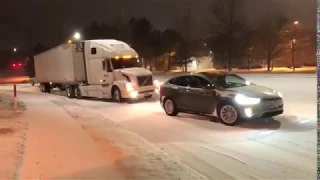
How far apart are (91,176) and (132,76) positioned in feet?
47.1

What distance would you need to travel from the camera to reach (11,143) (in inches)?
353

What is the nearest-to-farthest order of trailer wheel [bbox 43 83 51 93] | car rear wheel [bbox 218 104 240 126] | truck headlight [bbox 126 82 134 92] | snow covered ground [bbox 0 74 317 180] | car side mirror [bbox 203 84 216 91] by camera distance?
snow covered ground [bbox 0 74 317 180] < car rear wheel [bbox 218 104 240 126] < car side mirror [bbox 203 84 216 91] < truck headlight [bbox 126 82 134 92] < trailer wheel [bbox 43 83 51 93]

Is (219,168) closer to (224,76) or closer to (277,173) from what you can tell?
(277,173)

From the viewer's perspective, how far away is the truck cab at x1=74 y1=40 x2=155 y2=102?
2061 centimetres

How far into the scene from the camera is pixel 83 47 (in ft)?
78.8

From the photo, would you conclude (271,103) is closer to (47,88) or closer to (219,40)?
(47,88)

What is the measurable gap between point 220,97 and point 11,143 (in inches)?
246

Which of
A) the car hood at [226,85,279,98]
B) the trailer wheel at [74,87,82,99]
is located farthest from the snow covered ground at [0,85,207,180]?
the trailer wheel at [74,87,82,99]

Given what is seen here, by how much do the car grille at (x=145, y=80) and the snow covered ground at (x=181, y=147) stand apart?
6856 millimetres

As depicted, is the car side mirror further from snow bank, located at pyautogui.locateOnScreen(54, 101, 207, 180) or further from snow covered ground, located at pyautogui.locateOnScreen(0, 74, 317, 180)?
snow bank, located at pyautogui.locateOnScreen(54, 101, 207, 180)

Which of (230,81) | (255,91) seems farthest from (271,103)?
(230,81)

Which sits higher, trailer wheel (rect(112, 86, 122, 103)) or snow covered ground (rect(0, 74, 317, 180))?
trailer wheel (rect(112, 86, 122, 103))

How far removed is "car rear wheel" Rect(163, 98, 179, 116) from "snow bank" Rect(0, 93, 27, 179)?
16.7ft

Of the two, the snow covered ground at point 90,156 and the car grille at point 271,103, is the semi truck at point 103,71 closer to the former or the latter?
the snow covered ground at point 90,156
